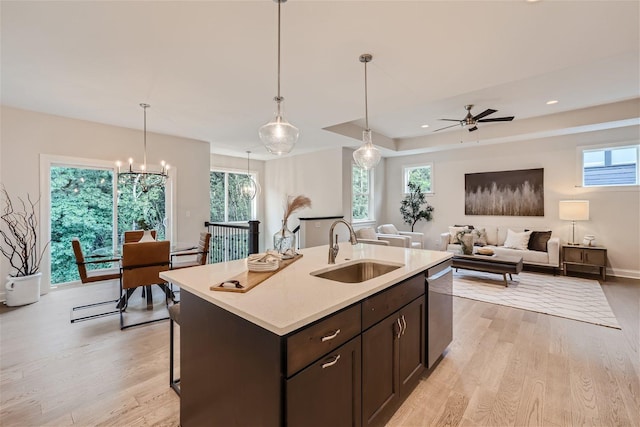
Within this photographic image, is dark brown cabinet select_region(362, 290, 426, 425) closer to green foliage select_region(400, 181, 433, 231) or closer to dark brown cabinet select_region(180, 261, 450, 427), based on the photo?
dark brown cabinet select_region(180, 261, 450, 427)

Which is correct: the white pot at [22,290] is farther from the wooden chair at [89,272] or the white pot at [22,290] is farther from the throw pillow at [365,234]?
the throw pillow at [365,234]

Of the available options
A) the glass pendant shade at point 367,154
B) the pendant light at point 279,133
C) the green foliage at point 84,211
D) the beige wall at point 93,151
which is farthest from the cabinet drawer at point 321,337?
the beige wall at point 93,151

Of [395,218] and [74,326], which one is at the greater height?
[395,218]

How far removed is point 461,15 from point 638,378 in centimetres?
304

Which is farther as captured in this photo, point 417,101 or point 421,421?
point 417,101

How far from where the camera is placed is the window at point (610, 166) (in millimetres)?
4965

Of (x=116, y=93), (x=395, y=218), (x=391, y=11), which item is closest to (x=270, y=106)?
(x=116, y=93)

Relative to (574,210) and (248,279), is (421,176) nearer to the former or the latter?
(574,210)

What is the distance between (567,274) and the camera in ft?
17.4

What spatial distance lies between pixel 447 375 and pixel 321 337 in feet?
5.29

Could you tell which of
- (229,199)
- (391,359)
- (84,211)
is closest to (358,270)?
(391,359)

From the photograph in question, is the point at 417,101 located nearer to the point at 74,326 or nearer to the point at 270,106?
the point at 270,106

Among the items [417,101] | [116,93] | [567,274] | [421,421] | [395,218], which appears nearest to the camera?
[421,421]

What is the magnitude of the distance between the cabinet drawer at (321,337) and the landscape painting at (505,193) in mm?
6106
